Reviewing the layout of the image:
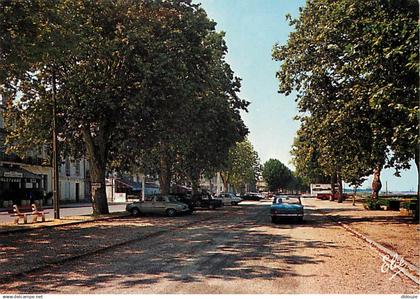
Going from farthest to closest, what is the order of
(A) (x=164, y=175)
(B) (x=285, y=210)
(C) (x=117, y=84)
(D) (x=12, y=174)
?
(D) (x=12, y=174), (A) (x=164, y=175), (C) (x=117, y=84), (B) (x=285, y=210)

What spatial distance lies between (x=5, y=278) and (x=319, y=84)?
17714 mm

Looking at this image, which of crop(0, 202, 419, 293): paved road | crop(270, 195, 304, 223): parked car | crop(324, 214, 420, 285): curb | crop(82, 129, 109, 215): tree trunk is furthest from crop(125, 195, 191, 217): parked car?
crop(324, 214, 420, 285): curb

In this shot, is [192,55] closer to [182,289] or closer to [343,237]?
[343,237]

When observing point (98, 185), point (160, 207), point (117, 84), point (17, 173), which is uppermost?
point (117, 84)

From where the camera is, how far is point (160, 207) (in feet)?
109

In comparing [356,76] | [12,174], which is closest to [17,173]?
[12,174]

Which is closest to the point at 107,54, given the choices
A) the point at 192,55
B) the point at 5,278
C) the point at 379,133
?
the point at 192,55

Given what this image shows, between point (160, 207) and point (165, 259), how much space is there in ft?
67.1

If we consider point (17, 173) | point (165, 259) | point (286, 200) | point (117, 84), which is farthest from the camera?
point (17, 173)

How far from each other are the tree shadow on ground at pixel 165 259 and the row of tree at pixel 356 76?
485cm

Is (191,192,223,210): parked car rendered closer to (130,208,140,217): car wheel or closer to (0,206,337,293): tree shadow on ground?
(130,208,140,217): car wheel

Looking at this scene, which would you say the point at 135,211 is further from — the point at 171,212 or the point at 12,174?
the point at 12,174

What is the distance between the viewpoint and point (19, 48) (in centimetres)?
1553

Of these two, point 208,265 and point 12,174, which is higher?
point 12,174
